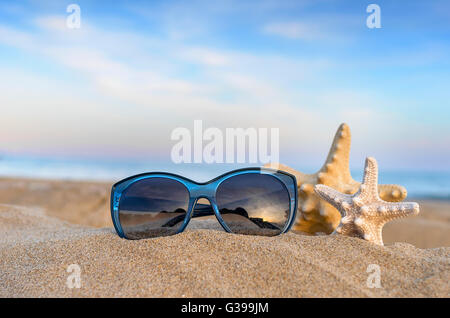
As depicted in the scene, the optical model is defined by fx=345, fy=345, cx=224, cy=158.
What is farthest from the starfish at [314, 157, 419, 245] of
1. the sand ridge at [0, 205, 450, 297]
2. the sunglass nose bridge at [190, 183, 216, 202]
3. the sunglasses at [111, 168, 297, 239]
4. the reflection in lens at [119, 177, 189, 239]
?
the reflection in lens at [119, 177, 189, 239]

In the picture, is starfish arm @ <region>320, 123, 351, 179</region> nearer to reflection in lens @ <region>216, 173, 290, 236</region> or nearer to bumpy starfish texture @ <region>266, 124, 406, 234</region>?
bumpy starfish texture @ <region>266, 124, 406, 234</region>

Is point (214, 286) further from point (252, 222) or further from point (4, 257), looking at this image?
point (4, 257)

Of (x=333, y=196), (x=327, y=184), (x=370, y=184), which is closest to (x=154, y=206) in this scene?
(x=333, y=196)

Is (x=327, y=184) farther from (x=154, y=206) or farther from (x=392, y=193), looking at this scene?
(x=154, y=206)

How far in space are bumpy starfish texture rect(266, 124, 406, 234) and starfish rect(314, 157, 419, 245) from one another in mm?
467

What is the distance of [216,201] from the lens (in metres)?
2.55

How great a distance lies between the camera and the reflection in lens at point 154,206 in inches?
98.0

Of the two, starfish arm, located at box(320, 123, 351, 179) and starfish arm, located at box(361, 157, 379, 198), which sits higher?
starfish arm, located at box(320, 123, 351, 179)

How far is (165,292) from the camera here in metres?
1.63

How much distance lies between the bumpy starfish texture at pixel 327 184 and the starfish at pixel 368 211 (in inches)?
18.4

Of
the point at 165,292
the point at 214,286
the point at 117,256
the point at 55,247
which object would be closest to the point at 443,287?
the point at 214,286

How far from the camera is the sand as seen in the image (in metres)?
1.64

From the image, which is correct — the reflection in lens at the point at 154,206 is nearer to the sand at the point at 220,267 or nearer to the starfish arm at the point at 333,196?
the sand at the point at 220,267

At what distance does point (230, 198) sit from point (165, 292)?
3.45ft
